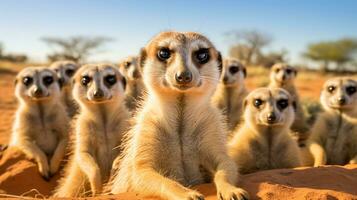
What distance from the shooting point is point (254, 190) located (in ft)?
9.36

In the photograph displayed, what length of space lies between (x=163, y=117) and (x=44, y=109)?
10.5 feet

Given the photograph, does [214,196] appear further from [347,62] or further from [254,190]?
[347,62]

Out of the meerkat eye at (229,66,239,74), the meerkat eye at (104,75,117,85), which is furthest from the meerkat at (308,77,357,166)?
the meerkat eye at (104,75,117,85)

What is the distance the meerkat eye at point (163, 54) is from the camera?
3.21 m

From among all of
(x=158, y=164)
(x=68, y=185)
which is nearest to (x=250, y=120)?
(x=68, y=185)

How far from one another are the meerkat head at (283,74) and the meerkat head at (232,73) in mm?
1403

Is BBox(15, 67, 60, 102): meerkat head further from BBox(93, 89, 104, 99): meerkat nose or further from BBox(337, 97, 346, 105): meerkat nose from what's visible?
BBox(337, 97, 346, 105): meerkat nose

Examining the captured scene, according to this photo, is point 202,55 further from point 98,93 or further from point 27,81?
point 27,81

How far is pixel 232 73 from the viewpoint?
762cm

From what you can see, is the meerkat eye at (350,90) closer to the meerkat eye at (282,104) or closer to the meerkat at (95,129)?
the meerkat eye at (282,104)

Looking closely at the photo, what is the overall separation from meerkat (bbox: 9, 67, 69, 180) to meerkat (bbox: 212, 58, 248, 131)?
2306mm

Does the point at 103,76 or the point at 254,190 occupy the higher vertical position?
the point at 103,76

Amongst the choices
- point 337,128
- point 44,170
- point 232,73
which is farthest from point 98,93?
point 232,73

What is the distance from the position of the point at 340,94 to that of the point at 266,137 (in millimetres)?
1390
